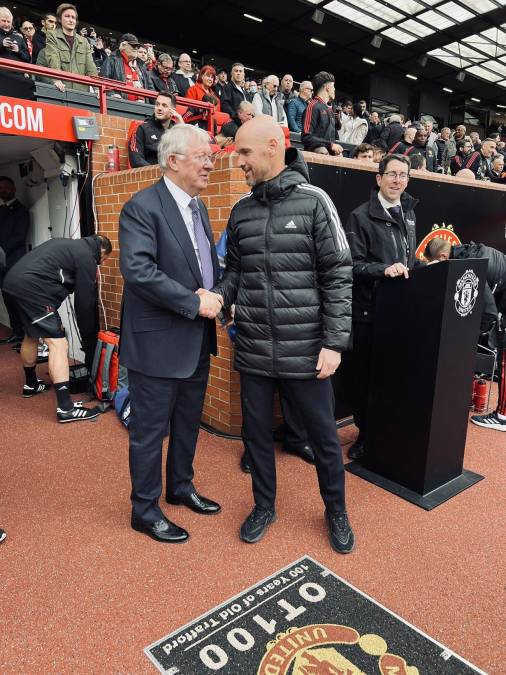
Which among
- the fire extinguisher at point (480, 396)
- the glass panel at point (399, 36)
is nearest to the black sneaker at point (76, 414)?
the fire extinguisher at point (480, 396)

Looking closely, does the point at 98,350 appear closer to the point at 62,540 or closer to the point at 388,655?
the point at 62,540

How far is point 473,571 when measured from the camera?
2.19m

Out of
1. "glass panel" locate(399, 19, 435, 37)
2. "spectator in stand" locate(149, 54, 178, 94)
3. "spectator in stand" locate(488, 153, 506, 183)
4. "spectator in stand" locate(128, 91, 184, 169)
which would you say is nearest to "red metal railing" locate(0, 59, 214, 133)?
"spectator in stand" locate(128, 91, 184, 169)

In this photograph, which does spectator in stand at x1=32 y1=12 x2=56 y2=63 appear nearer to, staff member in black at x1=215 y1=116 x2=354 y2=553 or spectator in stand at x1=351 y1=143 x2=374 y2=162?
spectator in stand at x1=351 y1=143 x2=374 y2=162

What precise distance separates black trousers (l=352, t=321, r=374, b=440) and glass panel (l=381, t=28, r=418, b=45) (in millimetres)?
14229

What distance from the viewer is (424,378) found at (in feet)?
8.85

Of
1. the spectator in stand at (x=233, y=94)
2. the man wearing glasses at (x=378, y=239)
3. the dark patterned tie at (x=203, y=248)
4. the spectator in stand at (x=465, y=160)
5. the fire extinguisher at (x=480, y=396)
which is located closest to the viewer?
the dark patterned tie at (x=203, y=248)

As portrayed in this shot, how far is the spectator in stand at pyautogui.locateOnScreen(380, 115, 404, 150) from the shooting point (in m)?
9.03

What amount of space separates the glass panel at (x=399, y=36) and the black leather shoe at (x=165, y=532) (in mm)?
15767

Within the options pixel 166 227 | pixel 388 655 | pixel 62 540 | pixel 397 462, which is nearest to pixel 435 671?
pixel 388 655

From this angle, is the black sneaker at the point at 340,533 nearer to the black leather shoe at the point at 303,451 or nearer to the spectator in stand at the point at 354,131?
the black leather shoe at the point at 303,451

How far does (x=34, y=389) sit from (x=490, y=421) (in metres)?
4.06

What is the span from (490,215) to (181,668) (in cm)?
540

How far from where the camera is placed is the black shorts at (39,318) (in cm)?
393
